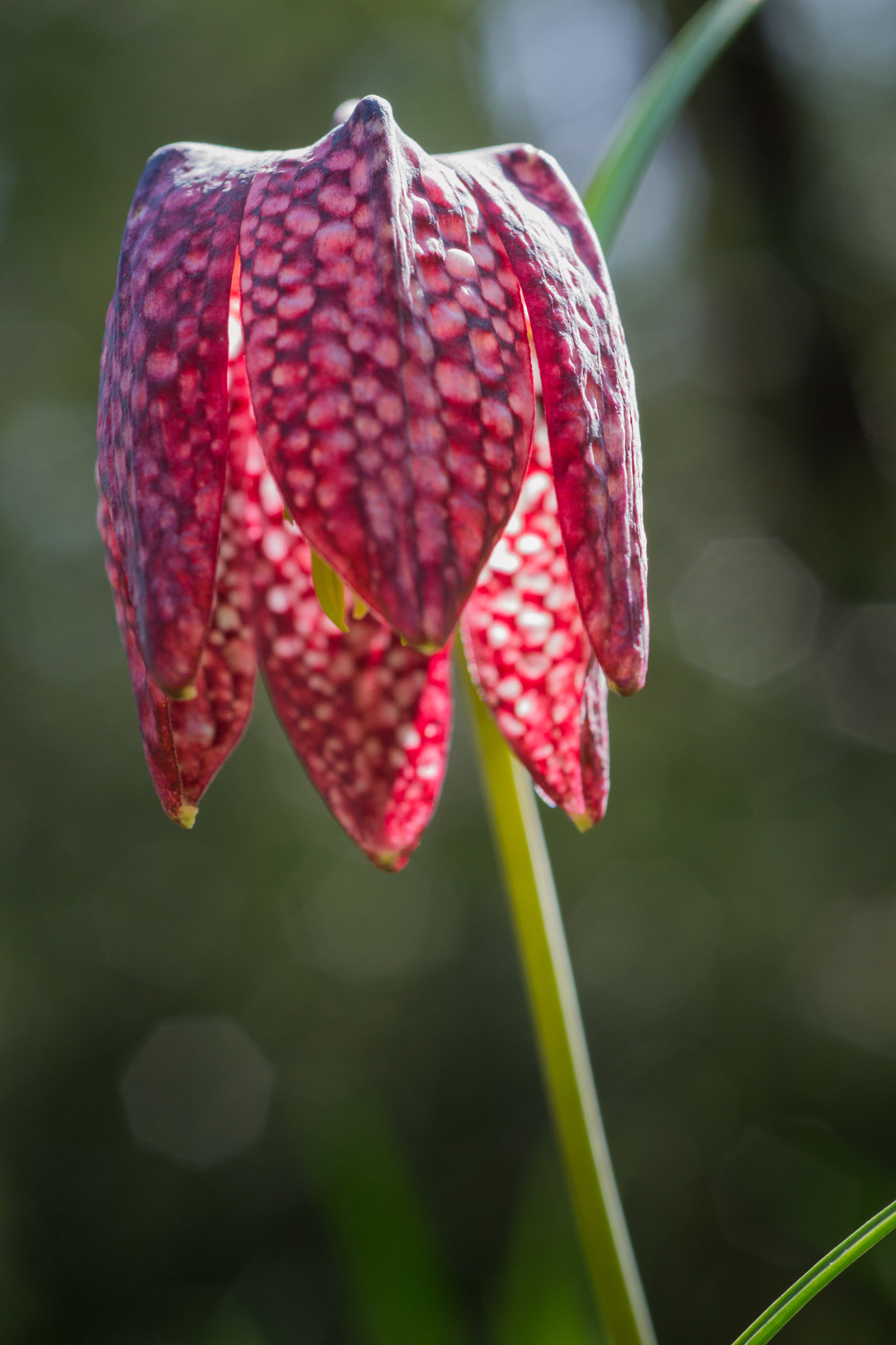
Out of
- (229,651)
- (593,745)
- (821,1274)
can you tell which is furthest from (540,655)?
(821,1274)

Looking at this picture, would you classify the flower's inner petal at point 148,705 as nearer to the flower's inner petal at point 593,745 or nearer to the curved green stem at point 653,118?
the flower's inner petal at point 593,745

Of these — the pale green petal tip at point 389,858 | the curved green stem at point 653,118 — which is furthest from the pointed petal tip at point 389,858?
the curved green stem at point 653,118

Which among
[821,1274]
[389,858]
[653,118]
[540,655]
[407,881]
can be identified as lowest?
[407,881]

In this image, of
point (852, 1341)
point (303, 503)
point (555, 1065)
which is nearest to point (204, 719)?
point (303, 503)

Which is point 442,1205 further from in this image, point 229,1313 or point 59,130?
point 59,130

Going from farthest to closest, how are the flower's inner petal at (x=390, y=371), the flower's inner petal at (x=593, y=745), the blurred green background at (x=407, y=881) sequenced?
the blurred green background at (x=407, y=881)
the flower's inner petal at (x=593, y=745)
the flower's inner petal at (x=390, y=371)

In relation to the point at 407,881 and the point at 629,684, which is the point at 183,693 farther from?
the point at 407,881
